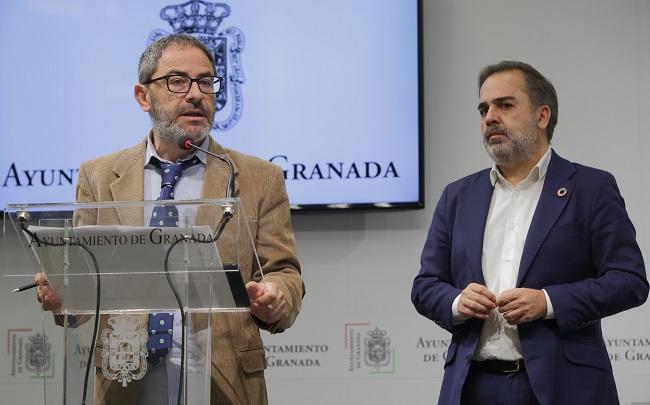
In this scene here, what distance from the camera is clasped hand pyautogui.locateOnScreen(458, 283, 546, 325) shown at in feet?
8.70

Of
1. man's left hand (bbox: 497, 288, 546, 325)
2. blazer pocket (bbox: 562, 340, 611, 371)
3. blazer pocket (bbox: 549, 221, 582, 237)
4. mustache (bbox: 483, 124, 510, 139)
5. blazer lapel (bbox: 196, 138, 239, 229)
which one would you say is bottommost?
blazer pocket (bbox: 562, 340, 611, 371)

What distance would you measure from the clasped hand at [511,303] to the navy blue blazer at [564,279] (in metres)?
0.05

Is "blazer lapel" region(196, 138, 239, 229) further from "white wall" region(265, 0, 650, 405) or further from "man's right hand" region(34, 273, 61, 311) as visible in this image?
"white wall" region(265, 0, 650, 405)

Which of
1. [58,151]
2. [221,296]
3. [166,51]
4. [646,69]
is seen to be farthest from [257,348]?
[646,69]

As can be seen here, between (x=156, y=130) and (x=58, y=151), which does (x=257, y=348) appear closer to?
(x=156, y=130)

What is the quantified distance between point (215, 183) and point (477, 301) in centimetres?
81

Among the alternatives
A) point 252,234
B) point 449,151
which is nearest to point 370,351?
point 449,151

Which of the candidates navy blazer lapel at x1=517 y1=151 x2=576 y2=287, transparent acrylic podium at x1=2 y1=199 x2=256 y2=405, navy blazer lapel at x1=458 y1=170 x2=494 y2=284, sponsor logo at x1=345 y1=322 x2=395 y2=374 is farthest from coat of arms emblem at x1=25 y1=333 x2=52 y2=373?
navy blazer lapel at x1=517 y1=151 x2=576 y2=287

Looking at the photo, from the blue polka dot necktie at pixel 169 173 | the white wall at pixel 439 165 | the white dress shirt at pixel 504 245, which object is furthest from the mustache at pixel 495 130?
the white wall at pixel 439 165

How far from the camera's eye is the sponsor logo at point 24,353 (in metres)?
→ 4.40

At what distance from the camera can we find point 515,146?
2977mm

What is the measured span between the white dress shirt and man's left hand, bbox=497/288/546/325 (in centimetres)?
3

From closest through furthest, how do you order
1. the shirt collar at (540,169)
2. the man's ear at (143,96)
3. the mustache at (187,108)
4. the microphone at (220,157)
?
the microphone at (220,157) → the mustache at (187,108) → the man's ear at (143,96) → the shirt collar at (540,169)

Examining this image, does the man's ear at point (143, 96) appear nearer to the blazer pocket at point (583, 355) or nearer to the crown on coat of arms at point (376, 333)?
the blazer pocket at point (583, 355)
